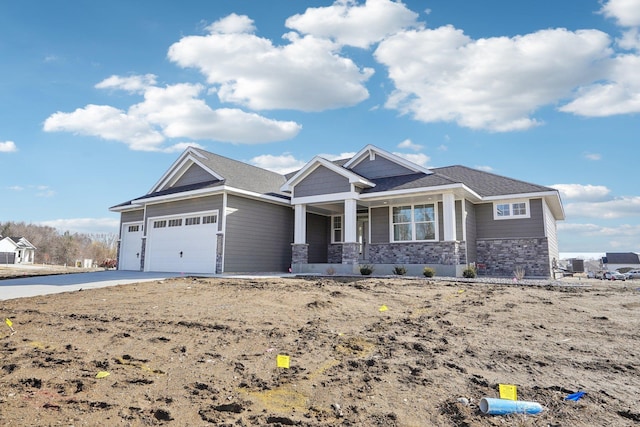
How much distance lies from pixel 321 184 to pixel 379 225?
10.5 feet

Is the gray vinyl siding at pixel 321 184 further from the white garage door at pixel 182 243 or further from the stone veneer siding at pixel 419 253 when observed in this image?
the white garage door at pixel 182 243

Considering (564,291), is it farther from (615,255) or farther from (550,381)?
(615,255)

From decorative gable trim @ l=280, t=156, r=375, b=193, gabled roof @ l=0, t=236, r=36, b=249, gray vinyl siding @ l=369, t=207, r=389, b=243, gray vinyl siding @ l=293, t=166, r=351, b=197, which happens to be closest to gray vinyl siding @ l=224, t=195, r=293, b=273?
decorative gable trim @ l=280, t=156, r=375, b=193

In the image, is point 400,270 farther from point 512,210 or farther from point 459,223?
point 512,210

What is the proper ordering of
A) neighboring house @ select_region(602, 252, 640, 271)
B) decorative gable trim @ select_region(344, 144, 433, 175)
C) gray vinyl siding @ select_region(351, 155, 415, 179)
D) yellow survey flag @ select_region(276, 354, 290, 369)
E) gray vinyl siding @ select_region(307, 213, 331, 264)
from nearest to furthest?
yellow survey flag @ select_region(276, 354, 290, 369) < decorative gable trim @ select_region(344, 144, 433, 175) < gray vinyl siding @ select_region(351, 155, 415, 179) < gray vinyl siding @ select_region(307, 213, 331, 264) < neighboring house @ select_region(602, 252, 640, 271)

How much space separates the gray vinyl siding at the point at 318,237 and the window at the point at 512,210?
26.5 ft

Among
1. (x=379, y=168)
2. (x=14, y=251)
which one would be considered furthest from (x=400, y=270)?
(x=14, y=251)

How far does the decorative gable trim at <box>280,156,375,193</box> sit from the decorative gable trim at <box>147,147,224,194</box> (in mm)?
3720

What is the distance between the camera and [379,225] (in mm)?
16844

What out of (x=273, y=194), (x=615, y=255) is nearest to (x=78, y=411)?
(x=273, y=194)

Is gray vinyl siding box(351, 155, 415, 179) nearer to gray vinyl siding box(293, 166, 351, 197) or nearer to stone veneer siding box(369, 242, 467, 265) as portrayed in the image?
gray vinyl siding box(293, 166, 351, 197)

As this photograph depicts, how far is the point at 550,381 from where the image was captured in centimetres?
379

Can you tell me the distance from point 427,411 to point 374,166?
49.3ft

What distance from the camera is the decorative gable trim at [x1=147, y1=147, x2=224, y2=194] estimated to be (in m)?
18.0
